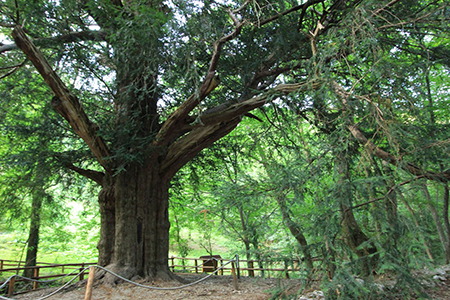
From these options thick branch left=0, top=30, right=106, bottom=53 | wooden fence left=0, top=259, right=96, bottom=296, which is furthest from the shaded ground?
thick branch left=0, top=30, right=106, bottom=53

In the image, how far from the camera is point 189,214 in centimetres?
1357

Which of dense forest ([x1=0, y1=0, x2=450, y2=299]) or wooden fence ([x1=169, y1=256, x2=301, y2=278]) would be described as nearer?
dense forest ([x1=0, y1=0, x2=450, y2=299])

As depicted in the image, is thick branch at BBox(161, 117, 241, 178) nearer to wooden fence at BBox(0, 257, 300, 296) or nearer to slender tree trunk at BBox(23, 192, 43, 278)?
wooden fence at BBox(0, 257, 300, 296)

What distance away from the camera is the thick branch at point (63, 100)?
4.80 m

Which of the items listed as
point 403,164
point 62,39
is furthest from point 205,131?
point 403,164

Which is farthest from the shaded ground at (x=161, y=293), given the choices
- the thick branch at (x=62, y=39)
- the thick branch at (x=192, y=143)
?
the thick branch at (x=62, y=39)

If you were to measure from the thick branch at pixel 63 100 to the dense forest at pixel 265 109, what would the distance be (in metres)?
0.02

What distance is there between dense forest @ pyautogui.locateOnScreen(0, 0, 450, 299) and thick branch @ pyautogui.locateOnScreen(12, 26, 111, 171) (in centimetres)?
2

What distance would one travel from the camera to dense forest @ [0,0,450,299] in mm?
3541

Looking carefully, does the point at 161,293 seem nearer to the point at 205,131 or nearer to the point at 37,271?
the point at 205,131

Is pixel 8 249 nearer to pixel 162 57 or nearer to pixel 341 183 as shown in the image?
pixel 162 57

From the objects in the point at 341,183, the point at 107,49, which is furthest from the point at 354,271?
the point at 107,49

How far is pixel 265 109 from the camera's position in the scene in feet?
25.7

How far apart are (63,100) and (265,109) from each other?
457 centimetres
